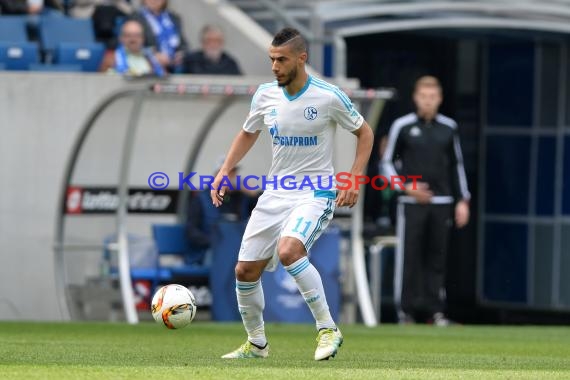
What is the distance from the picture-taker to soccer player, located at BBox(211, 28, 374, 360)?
34.3 ft

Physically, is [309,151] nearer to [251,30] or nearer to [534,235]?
[251,30]

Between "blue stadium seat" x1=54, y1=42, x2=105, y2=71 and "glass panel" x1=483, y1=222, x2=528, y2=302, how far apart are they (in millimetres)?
6636

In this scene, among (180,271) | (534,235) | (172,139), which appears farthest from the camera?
(534,235)

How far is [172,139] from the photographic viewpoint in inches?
751

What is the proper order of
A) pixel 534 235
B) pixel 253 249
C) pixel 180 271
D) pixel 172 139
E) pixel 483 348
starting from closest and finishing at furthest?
pixel 253 249 < pixel 483 348 < pixel 180 271 < pixel 172 139 < pixel 534 235

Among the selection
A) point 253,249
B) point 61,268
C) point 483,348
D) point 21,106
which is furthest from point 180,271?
point 253,249

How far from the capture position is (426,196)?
16703 mm

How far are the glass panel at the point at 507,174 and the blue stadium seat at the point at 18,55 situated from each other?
7.15 meters

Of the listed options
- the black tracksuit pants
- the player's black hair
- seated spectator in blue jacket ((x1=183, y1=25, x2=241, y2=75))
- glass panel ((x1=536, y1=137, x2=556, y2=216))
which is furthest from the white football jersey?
glass panel ((x1=536, y1=137, x2=556, y2=216))

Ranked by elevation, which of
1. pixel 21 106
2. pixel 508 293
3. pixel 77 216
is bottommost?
pixel 508 293

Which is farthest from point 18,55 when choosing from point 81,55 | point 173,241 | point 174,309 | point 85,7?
point 174,309

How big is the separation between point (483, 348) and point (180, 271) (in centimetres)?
537

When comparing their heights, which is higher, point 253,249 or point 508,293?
point 253,249

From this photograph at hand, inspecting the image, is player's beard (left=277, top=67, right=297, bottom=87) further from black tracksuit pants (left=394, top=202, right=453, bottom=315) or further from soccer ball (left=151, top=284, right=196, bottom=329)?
black tracksuit pants (left=394, top=202, right=453, bottom=315)
